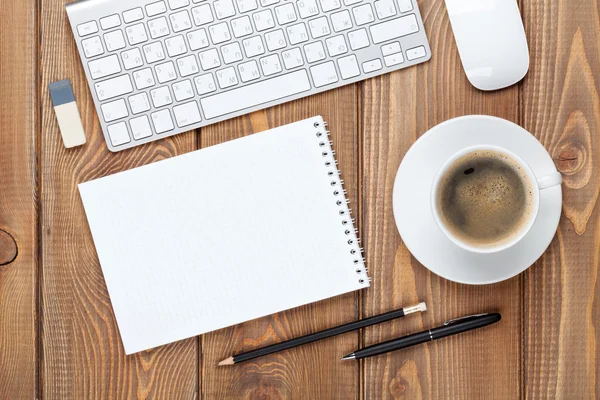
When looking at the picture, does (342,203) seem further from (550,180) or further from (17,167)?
(17,167)

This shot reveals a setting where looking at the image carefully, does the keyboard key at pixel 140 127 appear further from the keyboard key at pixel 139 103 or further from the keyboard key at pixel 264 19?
the keyboard key at pixel 264 19

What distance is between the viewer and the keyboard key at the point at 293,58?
0.73 meters

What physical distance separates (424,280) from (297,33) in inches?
13.0

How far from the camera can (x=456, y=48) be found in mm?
733

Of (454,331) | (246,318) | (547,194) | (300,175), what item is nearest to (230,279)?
(246,318)

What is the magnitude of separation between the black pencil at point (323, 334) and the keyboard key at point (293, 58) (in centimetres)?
31

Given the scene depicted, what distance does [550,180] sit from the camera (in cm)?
64

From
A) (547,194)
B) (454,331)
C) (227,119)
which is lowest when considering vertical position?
(454,331)

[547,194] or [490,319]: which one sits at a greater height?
[547,194]

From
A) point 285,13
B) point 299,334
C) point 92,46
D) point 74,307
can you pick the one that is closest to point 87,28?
point 92,46

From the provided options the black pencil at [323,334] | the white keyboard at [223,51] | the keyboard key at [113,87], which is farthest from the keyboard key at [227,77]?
the black pencil at [323,334]

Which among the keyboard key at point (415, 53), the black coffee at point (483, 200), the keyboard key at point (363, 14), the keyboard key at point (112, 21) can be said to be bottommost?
the black coffee at point (483, 200)

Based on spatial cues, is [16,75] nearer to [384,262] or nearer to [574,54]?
[384,262]

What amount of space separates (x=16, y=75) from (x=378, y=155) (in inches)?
17.9
